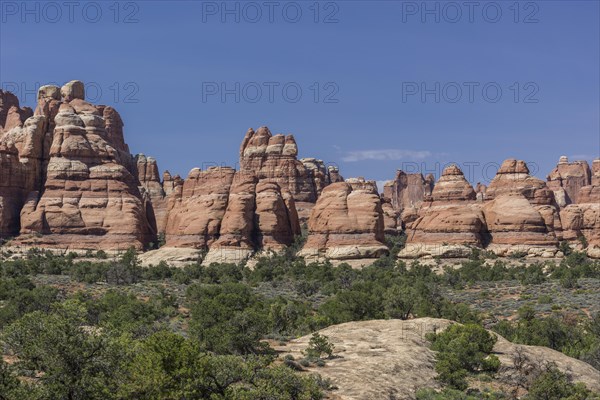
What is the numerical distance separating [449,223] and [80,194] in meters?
46.8

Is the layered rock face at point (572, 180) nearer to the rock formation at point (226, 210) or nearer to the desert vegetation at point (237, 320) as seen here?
the rock formation at point (226, 210)

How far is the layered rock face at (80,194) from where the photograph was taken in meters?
96.4

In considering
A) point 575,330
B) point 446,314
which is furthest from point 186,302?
point 575,330

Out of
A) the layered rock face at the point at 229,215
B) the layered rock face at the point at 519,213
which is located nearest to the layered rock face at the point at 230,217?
the layered rock face at the point at 229,215

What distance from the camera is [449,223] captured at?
9469cm

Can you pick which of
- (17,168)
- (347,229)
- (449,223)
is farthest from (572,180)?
(17,168)

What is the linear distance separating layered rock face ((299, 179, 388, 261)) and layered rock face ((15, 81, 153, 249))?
22.4 metres

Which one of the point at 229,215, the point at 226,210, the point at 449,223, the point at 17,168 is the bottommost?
the point at 449,223

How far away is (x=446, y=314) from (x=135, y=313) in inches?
799

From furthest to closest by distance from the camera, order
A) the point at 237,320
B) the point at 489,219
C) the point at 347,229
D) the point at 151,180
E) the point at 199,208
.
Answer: the point at 151,180
the point at 199,208
the point at 489,219
the point at 347,229
the point at 237,320

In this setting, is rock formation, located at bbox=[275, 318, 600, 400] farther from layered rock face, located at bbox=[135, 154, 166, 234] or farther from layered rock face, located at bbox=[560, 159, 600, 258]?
layered rock face, located at bbox=[135, 154, 166, 234]

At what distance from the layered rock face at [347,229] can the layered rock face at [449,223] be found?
4.46 m

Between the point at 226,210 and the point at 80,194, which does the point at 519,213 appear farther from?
the point at 80,194

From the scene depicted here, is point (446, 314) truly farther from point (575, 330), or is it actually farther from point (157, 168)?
point (157, 168)
